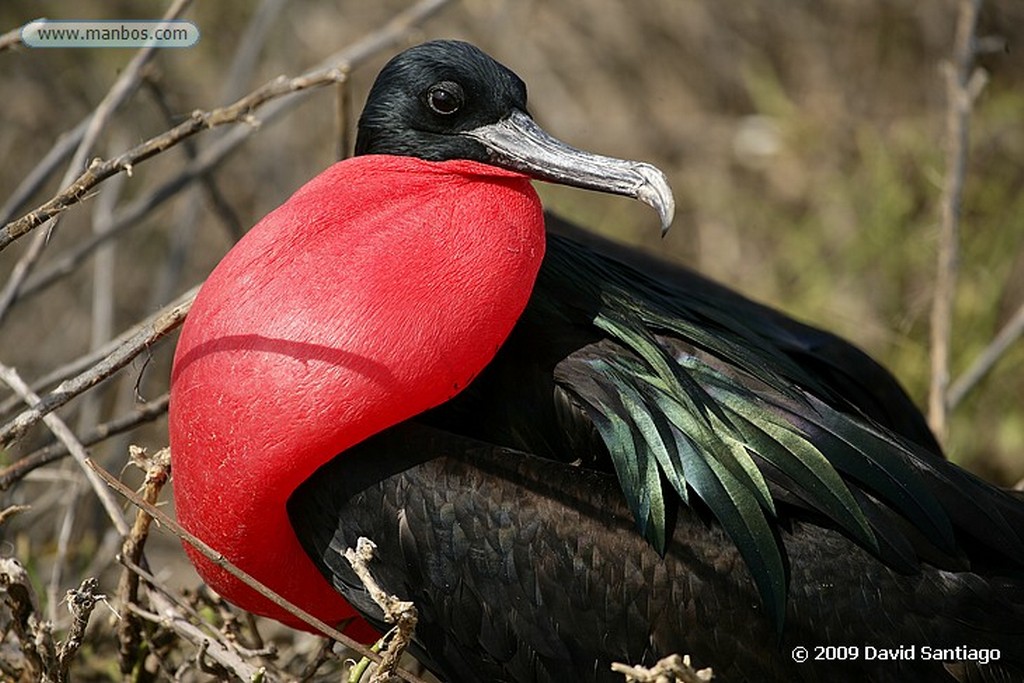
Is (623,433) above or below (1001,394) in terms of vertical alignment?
→ above

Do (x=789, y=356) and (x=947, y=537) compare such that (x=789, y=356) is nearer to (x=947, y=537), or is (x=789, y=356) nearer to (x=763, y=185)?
(x=947, y=537)

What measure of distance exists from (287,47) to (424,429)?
10.4 ft

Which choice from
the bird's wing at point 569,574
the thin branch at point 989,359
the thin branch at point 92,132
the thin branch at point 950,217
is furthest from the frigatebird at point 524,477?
the thin branch at point 989,359

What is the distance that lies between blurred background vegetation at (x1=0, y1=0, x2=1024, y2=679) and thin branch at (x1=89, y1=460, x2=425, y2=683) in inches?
90.9

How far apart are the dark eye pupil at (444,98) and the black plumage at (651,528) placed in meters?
0.03

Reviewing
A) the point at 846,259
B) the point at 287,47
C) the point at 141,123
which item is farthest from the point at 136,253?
the point at 846,259

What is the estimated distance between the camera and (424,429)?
2.40 metres

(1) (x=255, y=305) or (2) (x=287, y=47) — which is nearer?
(1) (x=255, y=305)

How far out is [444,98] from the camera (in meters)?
2.58

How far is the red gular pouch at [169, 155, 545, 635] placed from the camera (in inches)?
88.4

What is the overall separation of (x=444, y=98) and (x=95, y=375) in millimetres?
748

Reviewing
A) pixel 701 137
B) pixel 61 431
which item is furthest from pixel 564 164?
pixel 701 137

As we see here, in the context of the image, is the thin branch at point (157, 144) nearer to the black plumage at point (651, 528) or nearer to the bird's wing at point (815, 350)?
the black plumage at point (651, 528)

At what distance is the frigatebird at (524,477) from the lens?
228 cm
